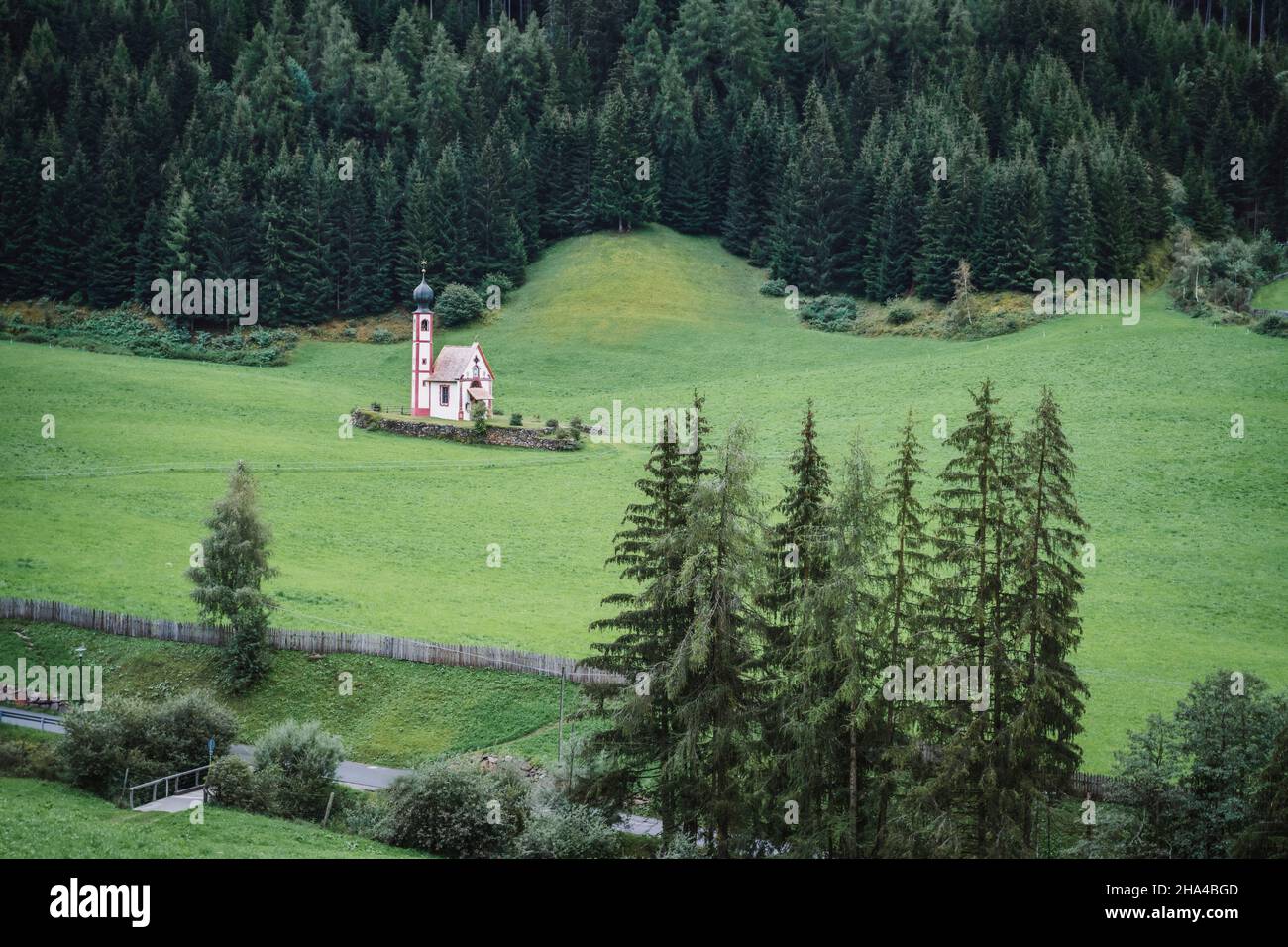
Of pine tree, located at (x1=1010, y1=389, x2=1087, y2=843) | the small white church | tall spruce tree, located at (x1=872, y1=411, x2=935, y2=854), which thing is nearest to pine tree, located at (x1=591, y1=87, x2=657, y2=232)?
the small white church

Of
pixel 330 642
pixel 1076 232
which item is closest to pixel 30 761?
pixel 330 642

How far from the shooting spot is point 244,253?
4353 inches

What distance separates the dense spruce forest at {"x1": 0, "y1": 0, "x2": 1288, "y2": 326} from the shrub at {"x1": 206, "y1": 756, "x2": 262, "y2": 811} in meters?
75.6

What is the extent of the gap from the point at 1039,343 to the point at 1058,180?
20460 mm

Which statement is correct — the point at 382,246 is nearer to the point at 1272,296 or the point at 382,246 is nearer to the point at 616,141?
the point at 616,141

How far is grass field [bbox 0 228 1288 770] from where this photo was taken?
51031 mm

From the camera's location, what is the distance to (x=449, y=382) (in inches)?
3243

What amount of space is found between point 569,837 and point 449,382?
5202 centimetres

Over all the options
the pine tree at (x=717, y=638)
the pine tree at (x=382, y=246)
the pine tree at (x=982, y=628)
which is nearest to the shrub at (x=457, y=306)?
the pine tree at (x=382, y=246)

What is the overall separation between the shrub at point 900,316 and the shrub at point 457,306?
3070cm

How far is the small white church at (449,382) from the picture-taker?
82.2m

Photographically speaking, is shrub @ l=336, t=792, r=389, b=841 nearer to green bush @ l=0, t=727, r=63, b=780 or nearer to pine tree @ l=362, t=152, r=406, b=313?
green bush @ l=0, t=727, r=63, b=780

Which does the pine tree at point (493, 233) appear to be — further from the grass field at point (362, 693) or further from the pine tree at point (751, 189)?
the grass field at point (362, 693)

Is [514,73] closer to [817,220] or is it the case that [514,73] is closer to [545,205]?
[545,205]
